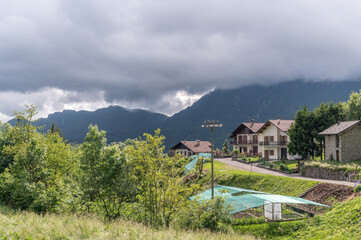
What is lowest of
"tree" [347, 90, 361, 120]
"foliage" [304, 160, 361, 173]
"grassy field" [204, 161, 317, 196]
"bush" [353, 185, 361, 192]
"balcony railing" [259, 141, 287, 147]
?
"grassy field" [204, 161, 317, 196]

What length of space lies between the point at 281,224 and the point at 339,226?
4.34m

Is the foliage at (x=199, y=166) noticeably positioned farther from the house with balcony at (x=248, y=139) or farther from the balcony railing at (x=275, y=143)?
the house with balcony at (x=248, y=139)

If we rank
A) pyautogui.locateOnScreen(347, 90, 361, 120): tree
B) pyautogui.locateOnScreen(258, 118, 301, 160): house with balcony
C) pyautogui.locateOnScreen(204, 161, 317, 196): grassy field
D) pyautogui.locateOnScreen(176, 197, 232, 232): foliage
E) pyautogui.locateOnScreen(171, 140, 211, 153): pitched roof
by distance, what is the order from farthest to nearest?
1. pyautogui.locateOnScreen(171, 140, 211, 153): pitched roof
2. pyautogui.locateOnScreen(347, 90, 361, 120): tree
3. pyautogui.locateOnScreen(258, 118, 301, 160): house with balcony
4. pyautogui.locateOnScreen(204, 161, 317, 196): grassy field
5. pyautogui.locateOnScreen(176, 197, 232, 232): foliage

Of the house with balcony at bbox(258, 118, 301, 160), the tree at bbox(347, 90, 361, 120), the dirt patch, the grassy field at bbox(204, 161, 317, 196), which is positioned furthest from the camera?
the tree at bbox(347, 90, 361, 120)

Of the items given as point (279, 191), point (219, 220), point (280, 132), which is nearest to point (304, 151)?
point (280, 132)

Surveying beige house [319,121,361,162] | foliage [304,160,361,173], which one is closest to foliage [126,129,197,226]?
foliage [304,160,361,173]

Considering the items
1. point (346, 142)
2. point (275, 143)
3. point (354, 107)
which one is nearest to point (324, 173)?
point (346, 142)

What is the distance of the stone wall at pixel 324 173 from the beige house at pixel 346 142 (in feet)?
19.1

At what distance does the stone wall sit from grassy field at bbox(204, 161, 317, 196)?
4.09 metres

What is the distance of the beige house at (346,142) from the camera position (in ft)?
132

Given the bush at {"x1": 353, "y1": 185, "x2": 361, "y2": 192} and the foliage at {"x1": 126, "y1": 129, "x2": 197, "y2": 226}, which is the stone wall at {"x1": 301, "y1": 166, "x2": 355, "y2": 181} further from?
the foliage at {"x1": 126, "y1": 129, "x2": 197, "y2": 226}

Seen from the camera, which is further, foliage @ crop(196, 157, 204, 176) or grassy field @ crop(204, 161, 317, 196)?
foliage @ crop(196, 157, 204, 176)

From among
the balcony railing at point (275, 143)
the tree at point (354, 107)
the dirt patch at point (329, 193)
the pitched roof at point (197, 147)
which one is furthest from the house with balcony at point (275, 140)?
the dirt patch at point (329, 193)

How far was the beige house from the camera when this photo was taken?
132 ft
